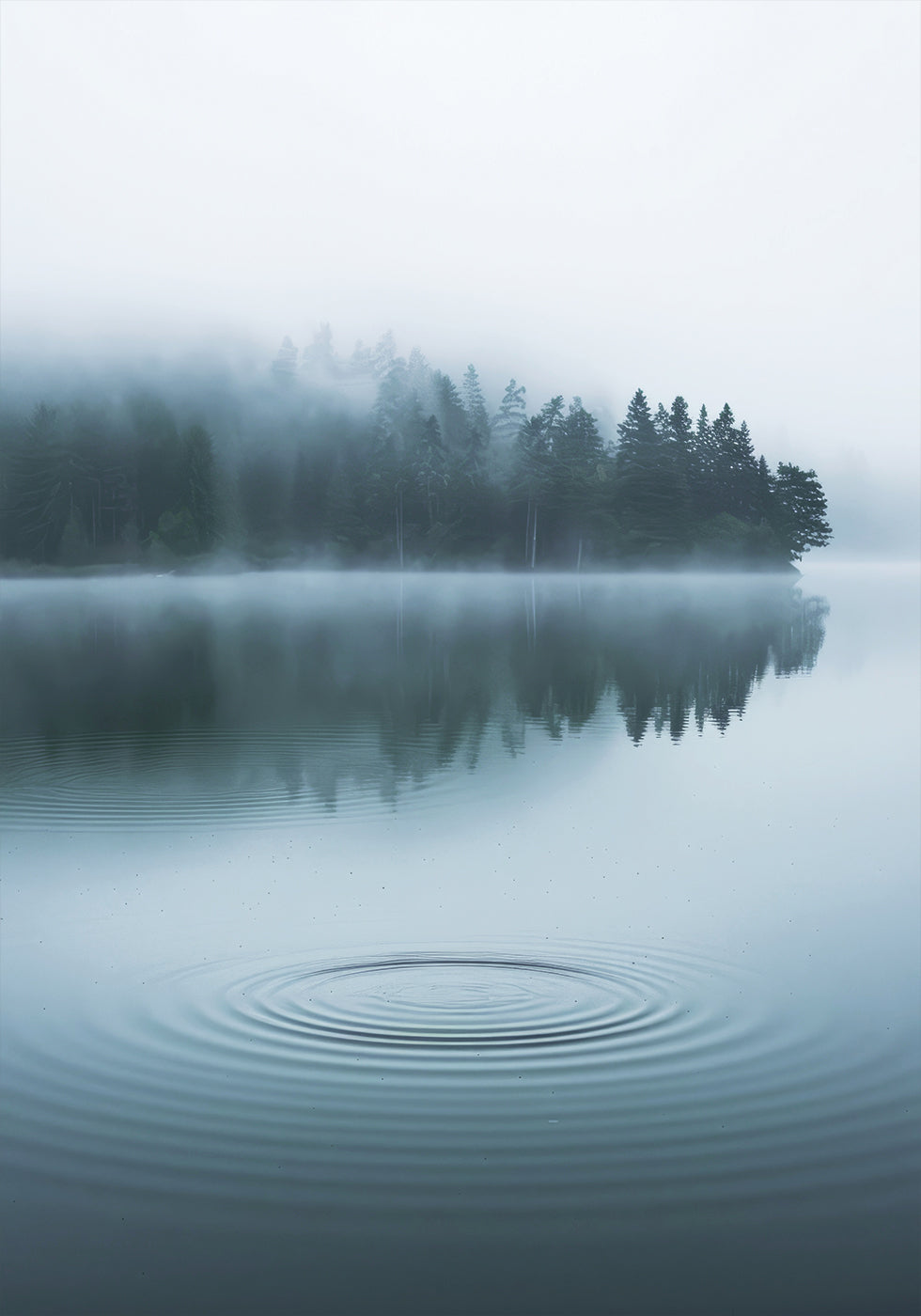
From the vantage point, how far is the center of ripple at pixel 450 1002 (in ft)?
37.8

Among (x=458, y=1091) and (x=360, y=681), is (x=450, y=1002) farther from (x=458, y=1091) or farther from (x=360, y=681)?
(x=360, y=681)

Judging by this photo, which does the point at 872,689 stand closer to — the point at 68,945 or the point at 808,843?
the point at 808,843

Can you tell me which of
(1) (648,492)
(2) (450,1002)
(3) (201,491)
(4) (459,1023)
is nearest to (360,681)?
(2) (450,1002)

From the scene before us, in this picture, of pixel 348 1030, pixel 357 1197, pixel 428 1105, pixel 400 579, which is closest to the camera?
pixel 357 1197

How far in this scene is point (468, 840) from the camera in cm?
1989

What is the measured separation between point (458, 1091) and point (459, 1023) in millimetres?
1459

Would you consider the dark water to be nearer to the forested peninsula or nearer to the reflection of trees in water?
the reflection of trees in water

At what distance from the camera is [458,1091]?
33.8ft

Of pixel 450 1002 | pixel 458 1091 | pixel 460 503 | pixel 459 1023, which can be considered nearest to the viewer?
pixel 458 1091

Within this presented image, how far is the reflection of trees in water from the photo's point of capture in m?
28.8

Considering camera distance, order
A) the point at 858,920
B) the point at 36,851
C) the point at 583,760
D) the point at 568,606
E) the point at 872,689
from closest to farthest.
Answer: the point at 858,920 < the point at 36,851 < the point at 583,760 < the point at 872,689 < the point at 568,606

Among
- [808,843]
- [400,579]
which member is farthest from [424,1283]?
[400,579]

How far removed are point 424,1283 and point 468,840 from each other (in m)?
12.1

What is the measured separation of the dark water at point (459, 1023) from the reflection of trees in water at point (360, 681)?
46cm
